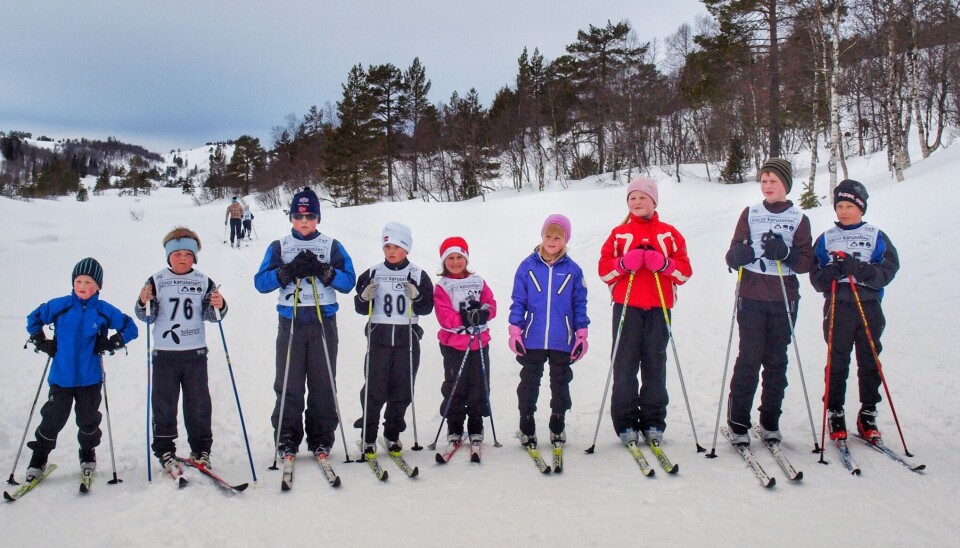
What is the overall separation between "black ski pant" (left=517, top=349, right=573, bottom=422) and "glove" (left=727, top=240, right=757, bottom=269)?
1.39 meters

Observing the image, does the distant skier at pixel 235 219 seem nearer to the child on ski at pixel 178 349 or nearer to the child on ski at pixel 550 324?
the child on ski at pixel 178 349

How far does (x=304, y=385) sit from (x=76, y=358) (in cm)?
156

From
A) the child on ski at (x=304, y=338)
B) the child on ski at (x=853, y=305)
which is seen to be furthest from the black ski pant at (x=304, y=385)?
the child on ski at (x=853, y=305)

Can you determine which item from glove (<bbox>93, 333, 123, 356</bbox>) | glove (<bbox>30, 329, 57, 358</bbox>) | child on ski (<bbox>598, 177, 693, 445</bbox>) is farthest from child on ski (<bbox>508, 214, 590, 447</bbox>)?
→ glove (<bbox>30, 329, 57, 358</bbox>)

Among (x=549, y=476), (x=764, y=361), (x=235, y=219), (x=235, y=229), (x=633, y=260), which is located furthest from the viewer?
(x=235, y=229)

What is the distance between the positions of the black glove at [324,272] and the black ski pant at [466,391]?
3.54 feet

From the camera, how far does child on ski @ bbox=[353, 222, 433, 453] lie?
171 inches

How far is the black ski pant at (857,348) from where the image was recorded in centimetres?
411

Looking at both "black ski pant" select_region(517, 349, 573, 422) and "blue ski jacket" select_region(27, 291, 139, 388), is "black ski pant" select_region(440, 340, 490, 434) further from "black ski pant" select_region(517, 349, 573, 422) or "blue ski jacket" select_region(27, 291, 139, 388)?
"blue ski jacket" select_region(27, 291, 139, 388)

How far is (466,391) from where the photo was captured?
4.56 meters

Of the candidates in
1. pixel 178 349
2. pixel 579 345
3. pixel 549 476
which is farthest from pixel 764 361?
pixel 178 349

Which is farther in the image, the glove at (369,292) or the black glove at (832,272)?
the glove at (369,292)

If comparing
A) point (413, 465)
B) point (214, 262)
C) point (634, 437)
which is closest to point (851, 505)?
point (634, 437)

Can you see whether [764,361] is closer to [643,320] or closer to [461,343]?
[643,320]
